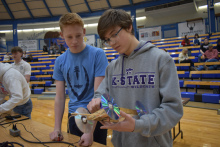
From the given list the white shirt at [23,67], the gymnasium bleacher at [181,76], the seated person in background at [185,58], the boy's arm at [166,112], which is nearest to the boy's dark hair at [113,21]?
the boy's arm at [166,112]

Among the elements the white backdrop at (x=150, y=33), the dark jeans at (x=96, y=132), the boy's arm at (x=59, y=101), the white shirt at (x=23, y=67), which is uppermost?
the white backdrop at (x=150, y=33)

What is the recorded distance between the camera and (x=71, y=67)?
992mm

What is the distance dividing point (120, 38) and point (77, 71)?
43 centimetres

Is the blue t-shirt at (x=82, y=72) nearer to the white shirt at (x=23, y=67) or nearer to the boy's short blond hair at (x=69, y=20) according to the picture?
the boy's short blond hair at (x=69, y=20)

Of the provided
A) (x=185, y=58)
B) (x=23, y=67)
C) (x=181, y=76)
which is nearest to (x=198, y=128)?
(x=181, y=76)

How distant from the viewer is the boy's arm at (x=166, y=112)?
0.51 metres

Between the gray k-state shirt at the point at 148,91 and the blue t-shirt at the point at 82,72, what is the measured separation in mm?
180

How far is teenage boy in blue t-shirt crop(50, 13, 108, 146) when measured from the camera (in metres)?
0.93

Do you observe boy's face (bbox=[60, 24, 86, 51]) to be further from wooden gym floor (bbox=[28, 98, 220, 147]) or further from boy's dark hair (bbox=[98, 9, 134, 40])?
wooden gym floor (bbox=[28, 98, 220, 147])

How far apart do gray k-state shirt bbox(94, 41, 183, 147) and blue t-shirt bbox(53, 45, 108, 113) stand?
0.18 m

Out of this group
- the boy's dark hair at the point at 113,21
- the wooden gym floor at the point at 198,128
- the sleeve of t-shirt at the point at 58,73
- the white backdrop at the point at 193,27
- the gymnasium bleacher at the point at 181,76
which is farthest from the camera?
the white backdrop at the point at 193,27

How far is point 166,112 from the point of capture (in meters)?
0.54

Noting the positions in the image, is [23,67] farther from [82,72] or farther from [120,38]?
[120,38]

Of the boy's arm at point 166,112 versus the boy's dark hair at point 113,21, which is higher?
the boy's dark hair at point 113,21
